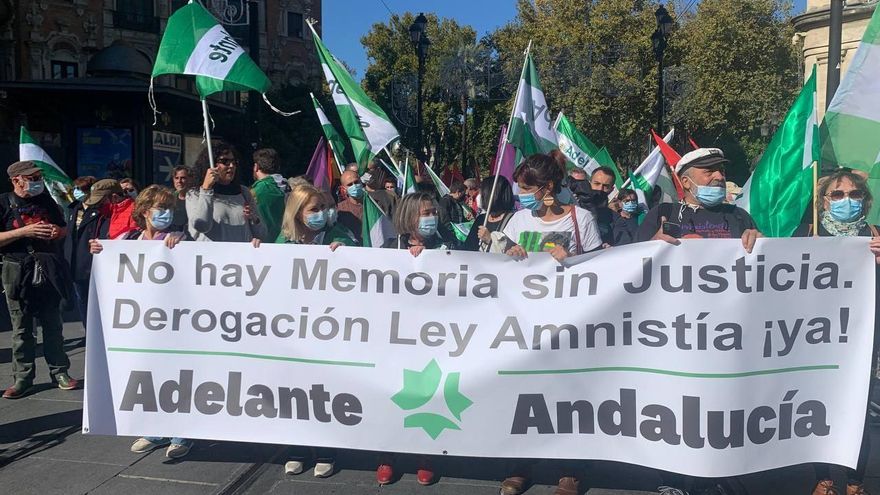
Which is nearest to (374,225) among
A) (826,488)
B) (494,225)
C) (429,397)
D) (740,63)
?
(494,225)

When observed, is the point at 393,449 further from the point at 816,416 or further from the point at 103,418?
the point at 816,416

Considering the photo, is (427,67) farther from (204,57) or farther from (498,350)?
(498,350)

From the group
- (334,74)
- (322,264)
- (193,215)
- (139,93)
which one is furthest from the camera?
(139,93)

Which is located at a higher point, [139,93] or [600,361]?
[139,93]

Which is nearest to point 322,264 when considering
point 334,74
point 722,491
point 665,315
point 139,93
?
point 665,315

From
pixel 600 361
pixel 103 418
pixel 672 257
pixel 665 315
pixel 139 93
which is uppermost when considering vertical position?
pixel 139 93

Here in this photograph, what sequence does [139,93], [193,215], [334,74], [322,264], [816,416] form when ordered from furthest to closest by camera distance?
1. [139,93]
2. [334,74]
3. [193,215]
4. [322,264]
5. [816,416]

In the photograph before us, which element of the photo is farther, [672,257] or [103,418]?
[103,418]

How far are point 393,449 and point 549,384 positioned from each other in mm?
844

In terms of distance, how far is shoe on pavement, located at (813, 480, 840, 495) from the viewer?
3652 mm

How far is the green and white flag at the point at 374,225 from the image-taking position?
17.5 ft

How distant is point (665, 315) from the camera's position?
3656 mm

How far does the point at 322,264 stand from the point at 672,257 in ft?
5.71

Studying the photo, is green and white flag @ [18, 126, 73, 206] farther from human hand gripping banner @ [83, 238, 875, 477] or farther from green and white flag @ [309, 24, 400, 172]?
human hand gripping banner @ [83, 238, 875, 477]
